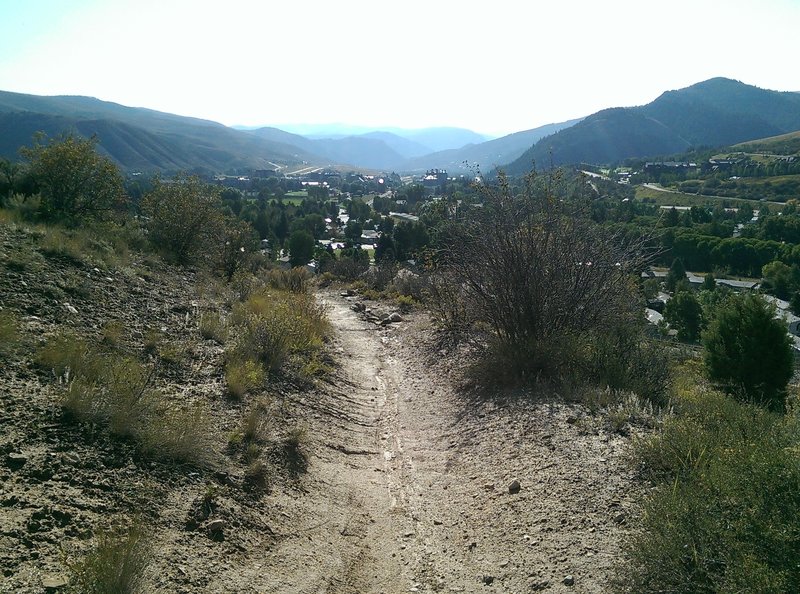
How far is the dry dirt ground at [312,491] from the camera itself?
3.76 meters

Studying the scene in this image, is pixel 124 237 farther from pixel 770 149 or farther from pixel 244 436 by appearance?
pixel 770 149

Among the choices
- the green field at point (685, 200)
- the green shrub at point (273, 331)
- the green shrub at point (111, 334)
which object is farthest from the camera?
the green field at point (685, 200)

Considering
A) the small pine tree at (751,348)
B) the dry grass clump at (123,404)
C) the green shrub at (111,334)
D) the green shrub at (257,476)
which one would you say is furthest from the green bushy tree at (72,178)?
the small pine tree at (751,348)

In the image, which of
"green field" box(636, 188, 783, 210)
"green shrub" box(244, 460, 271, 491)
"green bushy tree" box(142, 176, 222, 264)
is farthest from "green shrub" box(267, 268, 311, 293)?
"green field" box(636, 188, 783, 210)

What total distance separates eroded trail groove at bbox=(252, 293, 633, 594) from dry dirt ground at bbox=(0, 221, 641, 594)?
0.06ft

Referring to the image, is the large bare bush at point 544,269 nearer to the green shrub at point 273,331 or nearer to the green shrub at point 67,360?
the green shrub at point 273,331

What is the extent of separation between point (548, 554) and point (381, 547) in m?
1.56

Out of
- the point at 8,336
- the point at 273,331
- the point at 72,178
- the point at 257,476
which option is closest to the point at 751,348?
the point at 273,331

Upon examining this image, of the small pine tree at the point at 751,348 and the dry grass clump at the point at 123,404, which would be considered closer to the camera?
the dry grass clump at the point at 123,404

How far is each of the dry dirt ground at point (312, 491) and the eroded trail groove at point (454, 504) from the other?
0.02 meters

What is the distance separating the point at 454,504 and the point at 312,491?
1.49m

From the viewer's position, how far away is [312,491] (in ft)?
18.3

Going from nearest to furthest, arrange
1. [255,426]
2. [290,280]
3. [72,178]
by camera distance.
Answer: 1. [255,426]
2. [72,178]
3. [290,280]

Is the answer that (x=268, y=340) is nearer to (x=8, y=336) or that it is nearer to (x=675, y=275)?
(x=8, y=336)
